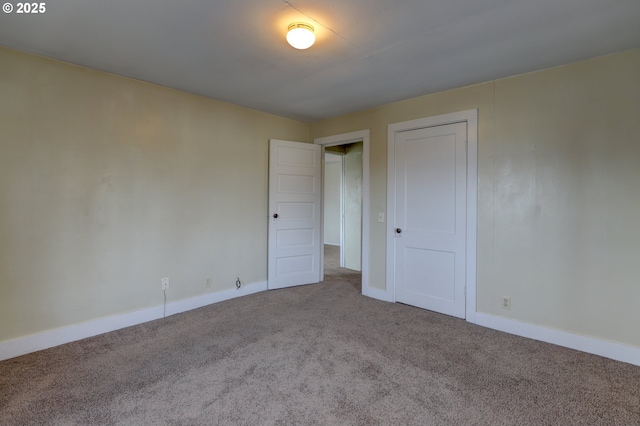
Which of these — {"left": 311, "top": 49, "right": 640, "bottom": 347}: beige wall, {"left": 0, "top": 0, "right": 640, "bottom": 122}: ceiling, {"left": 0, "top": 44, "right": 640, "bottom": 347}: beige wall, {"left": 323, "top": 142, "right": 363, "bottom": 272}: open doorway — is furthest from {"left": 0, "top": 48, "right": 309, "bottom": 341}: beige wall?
{"left": 311, "top": 49, "right": 640, "bottom": 347}: beige wall

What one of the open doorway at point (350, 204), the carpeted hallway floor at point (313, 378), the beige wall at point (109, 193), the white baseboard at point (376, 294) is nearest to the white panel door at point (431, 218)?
the white baseboard at point (376, 294)

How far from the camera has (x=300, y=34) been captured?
2.03m

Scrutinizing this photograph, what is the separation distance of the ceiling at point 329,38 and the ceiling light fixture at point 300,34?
0.05 metres

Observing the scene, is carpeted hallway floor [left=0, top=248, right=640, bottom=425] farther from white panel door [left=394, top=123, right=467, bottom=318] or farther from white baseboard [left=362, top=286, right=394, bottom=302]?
white baseboard [left=362, top=286, right=394, bottom=302]

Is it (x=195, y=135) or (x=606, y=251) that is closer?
(x=606, y=251)

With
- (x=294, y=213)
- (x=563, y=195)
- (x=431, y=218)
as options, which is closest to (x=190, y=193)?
(x=294, y=213)

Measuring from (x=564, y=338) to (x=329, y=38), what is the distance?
3.26 meters

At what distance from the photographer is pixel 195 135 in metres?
3.51

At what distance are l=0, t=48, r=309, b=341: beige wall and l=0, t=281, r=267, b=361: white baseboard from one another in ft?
0.22

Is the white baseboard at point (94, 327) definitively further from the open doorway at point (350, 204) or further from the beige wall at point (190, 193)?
the open doorway at point (350, 204)

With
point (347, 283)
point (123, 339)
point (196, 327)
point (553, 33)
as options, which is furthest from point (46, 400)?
point (553, 33)

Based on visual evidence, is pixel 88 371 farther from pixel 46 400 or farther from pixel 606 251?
pixel 606 251

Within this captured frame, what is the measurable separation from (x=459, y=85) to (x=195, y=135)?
304 cm

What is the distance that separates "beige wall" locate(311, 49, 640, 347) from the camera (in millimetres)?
2381
